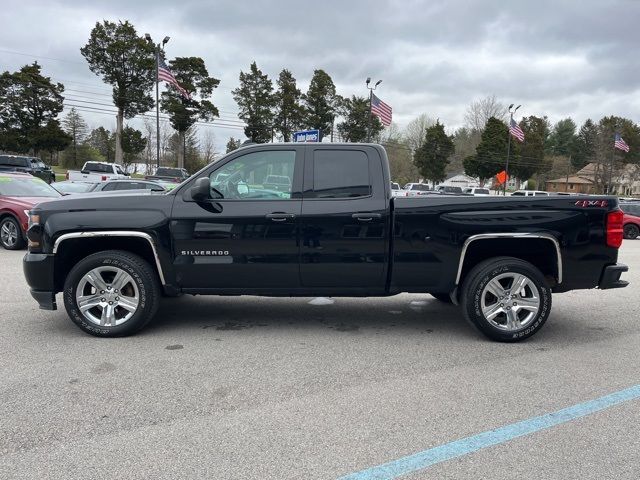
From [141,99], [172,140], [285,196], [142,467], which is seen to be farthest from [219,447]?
[172,140]

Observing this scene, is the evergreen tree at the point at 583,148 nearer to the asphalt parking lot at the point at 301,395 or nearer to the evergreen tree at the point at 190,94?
the evergreen tree at the point at 190,94

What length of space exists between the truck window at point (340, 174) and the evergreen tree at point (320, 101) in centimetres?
4313

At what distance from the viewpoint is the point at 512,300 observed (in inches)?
192

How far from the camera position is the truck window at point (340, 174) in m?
4.88

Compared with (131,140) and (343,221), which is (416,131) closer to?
(131,140)

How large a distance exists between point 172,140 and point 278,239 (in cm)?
5928

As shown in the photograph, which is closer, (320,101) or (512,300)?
(512,300)

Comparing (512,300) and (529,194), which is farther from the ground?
(529,194)

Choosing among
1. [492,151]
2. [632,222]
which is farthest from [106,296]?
[492,151]

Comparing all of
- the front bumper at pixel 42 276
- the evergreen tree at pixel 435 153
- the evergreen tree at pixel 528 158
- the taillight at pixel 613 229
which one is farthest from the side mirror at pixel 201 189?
the evergreen tree at pixel 528 158

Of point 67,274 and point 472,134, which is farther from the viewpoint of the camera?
point 472,134

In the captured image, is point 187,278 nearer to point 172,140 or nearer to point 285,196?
point 285,196

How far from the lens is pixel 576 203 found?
4840 mm

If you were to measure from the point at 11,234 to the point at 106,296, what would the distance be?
23.8ft
